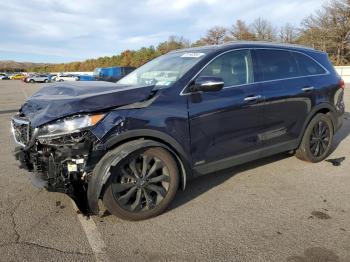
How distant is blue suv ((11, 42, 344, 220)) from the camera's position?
10.7ft

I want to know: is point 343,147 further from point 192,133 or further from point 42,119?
point 42,119

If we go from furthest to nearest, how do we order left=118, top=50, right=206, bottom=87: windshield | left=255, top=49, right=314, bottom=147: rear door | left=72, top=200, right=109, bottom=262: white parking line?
1. left=255, top=49, right=314, bottom=147: rear door
2. left=118, top=50, right=206, bottom=87: windshield
3. left=72, top=200, right=109, bottom=262: white parking line

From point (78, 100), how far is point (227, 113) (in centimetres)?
171

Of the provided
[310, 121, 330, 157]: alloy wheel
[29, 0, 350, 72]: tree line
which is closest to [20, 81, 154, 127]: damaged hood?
[310, 121, 330, 157]: alloy wheel

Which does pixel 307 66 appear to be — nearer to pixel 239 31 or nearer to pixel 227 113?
pixel 227 113

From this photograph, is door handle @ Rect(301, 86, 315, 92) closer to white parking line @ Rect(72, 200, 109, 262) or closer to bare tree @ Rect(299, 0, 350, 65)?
white parking line @ Rect(72, 200, 109, 262)

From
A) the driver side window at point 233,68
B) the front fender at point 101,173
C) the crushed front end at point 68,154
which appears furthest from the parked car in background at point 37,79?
the front fender at point 101,173

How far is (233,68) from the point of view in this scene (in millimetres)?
4262

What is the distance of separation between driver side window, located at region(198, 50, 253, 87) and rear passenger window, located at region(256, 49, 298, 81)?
228 millimetres

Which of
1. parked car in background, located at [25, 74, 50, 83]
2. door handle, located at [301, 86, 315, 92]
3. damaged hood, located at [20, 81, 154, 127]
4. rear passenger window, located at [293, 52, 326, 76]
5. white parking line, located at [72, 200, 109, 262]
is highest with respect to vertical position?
parked car in background, located at [25, 74, 50, 83]

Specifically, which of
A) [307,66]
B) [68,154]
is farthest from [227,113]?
[307,66]

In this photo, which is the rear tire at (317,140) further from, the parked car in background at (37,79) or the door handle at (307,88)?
the parked car in background at (37,79)

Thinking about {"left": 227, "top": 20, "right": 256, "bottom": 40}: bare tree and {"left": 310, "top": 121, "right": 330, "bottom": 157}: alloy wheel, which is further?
{"left": 227, "top": 20, "right": 256, "bottom": 40}: bare tree

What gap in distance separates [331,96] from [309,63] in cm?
66
